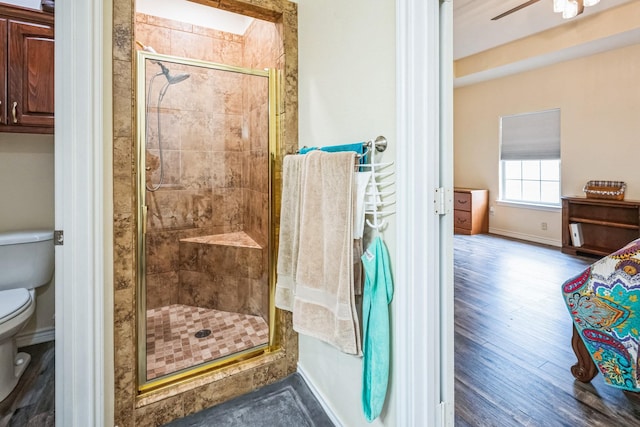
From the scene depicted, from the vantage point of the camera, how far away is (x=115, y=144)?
1349 mm

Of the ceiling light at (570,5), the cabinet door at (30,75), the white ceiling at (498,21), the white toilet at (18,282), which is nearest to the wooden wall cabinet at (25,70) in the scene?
the cabinet door at (30,75)

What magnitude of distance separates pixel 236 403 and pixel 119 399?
53 cm

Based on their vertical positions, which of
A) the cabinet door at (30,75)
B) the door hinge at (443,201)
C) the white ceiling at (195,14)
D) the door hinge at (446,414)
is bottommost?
the door hinge at (446,414)

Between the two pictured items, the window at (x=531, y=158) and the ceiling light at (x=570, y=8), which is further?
the window at (x=531, y=158)

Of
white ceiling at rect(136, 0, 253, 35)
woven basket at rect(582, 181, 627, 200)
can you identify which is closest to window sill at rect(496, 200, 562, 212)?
woven basket at rect(582, 181, 627, 200)

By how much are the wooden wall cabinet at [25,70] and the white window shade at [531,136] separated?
5761mm

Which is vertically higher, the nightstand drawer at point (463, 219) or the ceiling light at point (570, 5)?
the ceiling light at point (570, 5)

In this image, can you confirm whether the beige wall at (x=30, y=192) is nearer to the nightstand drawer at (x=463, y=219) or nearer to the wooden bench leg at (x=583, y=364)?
the wooden bench leg at (x=583, y=364)

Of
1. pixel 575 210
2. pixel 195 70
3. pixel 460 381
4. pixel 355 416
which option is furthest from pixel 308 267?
pixel 575 210

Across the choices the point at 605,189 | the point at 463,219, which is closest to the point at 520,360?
the point at 605,189

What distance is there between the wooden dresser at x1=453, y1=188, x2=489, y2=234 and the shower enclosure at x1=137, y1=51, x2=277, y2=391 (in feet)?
13.8

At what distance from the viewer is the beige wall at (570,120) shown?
4.00m

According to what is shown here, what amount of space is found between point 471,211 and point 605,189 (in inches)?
70.4

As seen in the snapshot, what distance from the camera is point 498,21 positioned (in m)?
3.89
